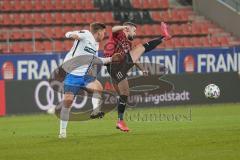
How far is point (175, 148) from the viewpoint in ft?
41.5

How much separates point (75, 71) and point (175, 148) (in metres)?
3.51

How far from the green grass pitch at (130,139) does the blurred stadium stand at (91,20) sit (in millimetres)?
8457

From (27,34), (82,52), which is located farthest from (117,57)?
(27,34)

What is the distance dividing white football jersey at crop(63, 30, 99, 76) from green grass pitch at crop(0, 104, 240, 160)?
1.42 meters

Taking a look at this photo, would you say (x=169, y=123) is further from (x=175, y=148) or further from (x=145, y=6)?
(x=145, y=6)

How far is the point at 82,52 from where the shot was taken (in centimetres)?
1518

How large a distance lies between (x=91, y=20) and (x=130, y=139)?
18.9 metres

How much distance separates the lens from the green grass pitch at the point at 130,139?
1188 cm

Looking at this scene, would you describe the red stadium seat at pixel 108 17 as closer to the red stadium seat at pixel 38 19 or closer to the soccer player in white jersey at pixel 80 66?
the red stadium seat at pixel 38 19

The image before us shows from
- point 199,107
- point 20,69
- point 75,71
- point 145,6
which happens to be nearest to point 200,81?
point 199,107

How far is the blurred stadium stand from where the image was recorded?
2991cm

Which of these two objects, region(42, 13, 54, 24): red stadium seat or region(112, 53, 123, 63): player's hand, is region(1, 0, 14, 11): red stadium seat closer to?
region(42, 13, 54, 24): red stadium seat

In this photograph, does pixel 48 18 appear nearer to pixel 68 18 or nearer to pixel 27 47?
pixel 68 18

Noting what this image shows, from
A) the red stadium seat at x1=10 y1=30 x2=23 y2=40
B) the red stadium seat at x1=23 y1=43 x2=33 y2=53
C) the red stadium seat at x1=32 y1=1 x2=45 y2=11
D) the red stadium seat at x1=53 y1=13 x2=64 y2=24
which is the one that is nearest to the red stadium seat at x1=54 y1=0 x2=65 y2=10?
the red stadium seat at x1=53 y1=13 x2=64 y2=24
